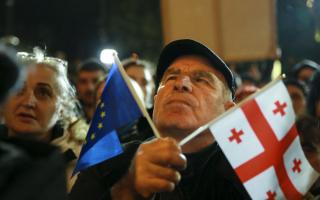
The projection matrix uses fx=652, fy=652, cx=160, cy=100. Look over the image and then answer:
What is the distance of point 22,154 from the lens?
64.6 inches

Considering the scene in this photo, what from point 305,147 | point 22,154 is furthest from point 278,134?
point 22,154

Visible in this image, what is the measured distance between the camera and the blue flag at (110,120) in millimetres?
2934

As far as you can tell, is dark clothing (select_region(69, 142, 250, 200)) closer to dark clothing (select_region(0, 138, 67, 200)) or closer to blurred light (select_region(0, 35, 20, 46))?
dark clothing (select_region(0, 138, 67, 200))

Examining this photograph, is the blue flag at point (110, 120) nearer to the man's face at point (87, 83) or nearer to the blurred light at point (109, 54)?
the blurred light at point (109, 54)

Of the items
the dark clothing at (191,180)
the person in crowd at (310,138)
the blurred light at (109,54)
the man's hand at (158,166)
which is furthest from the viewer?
the person in crowd at (310,138)

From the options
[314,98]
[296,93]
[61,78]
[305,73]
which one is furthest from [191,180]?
[305,73]

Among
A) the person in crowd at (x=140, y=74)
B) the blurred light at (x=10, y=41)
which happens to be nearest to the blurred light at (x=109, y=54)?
the blurred light at (x=10, y=41)

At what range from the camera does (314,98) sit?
5055 millimetres

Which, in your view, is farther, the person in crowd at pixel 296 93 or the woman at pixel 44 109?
the person in crowd at pixel 296 93

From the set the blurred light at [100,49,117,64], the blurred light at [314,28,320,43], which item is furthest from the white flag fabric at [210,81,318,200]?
the blurred light at [314,28,320,43]

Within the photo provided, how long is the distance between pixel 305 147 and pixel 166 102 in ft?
3.00

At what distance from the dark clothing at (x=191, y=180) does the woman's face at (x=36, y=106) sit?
1.23m

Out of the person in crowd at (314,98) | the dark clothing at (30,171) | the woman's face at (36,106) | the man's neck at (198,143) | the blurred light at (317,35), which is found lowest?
the person in crowd at (314,98)

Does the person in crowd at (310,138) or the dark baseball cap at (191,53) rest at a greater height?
the dark baseball cap at (191,53)
